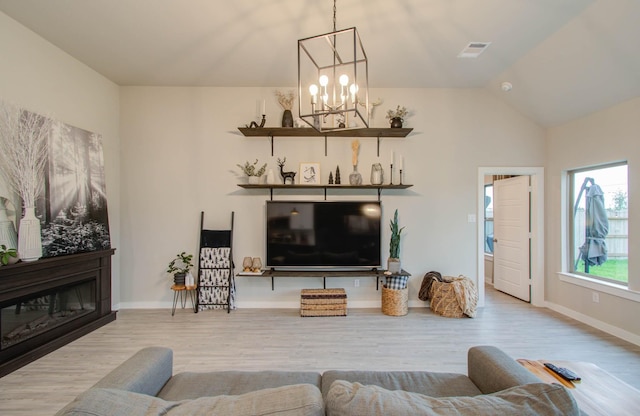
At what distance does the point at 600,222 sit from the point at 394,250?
2545 mm

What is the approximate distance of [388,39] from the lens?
316 cm

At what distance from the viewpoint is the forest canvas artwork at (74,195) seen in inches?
123

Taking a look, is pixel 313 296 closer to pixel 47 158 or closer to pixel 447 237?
pixel 447 237

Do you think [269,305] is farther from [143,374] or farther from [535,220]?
[535,220]

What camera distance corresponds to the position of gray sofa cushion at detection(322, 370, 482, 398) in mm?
1441

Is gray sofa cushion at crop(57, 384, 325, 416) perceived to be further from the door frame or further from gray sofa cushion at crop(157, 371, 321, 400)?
the door frame

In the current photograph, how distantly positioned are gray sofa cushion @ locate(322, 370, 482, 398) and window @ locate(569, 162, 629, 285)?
10.7 ft

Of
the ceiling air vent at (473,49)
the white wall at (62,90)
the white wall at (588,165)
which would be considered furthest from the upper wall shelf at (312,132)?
the white wall at (588,165)

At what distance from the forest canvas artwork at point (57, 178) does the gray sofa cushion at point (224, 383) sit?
8.72 feet

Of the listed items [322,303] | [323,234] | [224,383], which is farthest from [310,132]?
[224,383]

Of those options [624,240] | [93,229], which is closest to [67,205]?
[93,229]

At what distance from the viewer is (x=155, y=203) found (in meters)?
4.32

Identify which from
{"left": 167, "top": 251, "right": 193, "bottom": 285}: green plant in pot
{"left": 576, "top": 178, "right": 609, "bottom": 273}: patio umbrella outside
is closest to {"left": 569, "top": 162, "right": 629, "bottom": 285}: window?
{"left": 576, "top": 178, "right": 609, "bottom": 273}: patio umbrella outside

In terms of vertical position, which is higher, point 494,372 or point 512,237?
point 512,237
